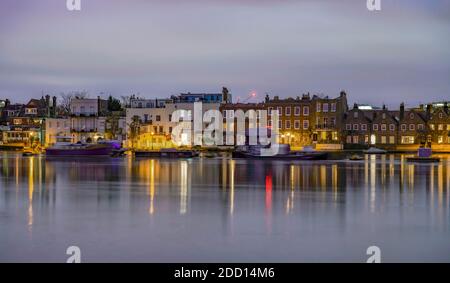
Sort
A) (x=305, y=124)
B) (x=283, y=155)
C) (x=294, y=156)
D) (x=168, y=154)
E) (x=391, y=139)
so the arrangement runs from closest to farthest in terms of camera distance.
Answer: (x=294, y=156), (x=283, y=155), (x=168, y=154), (x=305, y=124), (x=391, y=139)

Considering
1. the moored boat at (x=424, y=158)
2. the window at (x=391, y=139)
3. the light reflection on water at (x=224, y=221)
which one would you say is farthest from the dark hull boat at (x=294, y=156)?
the light reflection on water at (x=224, y=221)

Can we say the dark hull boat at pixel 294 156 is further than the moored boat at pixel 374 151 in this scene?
No

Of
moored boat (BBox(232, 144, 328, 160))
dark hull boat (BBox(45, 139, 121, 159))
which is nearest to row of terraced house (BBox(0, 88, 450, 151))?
dark hull boat (BBox(45, 139, 121, 159))

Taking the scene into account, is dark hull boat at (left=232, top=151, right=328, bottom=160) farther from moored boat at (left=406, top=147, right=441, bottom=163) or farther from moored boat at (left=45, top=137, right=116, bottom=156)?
moored boat at (left=45, top=137, right=116, bottom=156)

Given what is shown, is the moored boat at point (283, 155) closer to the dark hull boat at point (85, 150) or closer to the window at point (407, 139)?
the dark hull boat at point (85, 150)

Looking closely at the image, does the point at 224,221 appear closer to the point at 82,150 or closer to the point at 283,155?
the point at 283,155

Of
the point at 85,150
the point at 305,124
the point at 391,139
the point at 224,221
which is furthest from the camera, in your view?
the point at 391,139

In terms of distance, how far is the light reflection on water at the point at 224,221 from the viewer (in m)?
16.5

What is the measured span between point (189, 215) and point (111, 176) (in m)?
19.6

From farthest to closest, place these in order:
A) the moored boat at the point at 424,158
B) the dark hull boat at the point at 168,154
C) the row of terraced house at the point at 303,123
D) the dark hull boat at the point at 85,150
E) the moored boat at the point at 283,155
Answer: the row of terraced house at the point at 303,123
the dark hull boat at the point at 85,150
the dark hull boat at the point at 168,154
the moored boat at the point at 283,155
the moored boat at the point at 424,158

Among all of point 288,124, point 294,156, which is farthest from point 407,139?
point 294,156

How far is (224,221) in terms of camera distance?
69.7ft
